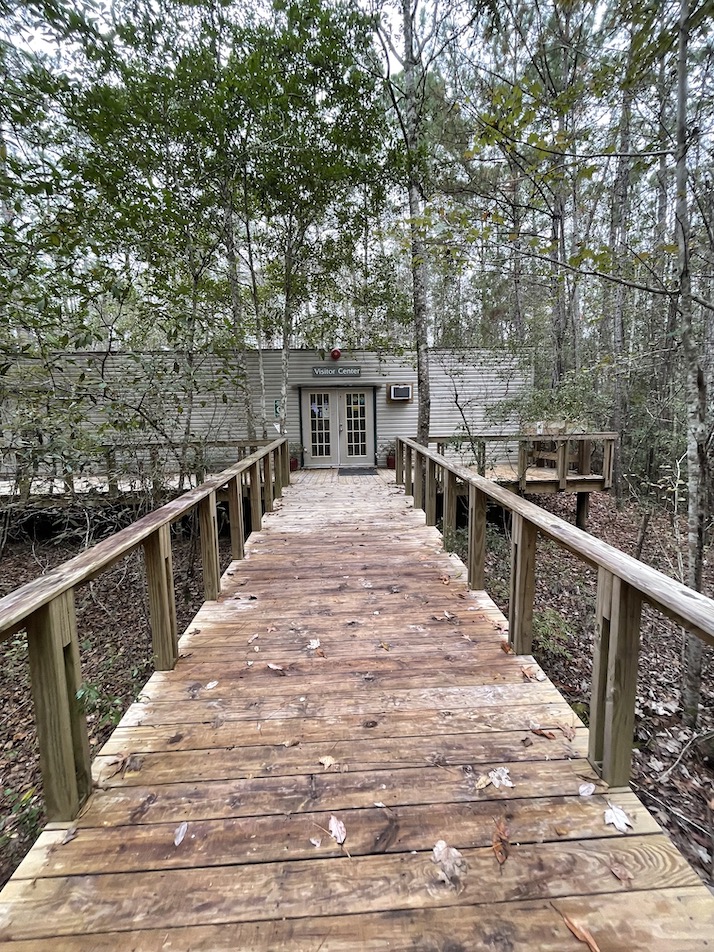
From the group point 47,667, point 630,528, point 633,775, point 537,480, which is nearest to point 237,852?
point 47,667

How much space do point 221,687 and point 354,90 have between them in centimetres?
980

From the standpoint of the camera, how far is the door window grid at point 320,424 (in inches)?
453

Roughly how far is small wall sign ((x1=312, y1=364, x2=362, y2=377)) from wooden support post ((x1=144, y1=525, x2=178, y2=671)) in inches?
375

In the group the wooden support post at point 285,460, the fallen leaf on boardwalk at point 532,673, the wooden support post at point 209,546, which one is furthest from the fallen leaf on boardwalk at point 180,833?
the wooden support post at point 285,460

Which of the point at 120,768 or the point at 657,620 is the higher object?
the point at 120,768

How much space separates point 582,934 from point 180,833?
1.08 metres

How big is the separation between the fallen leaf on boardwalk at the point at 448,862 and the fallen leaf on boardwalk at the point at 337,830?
0.26m

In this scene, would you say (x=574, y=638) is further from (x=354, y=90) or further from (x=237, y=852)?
(x=354, y=90)

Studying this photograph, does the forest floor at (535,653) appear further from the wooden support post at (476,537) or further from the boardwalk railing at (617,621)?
the boardwalk railing at (617,621)

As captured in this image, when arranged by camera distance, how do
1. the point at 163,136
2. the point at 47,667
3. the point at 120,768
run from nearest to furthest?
the point at 47,667
the point at 120,768
the point at 163,136

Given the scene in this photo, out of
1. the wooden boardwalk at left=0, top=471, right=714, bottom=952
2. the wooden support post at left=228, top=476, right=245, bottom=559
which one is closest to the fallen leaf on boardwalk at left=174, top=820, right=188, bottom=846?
the wooden boardwalk at left=0, top=471, right=714, bottom=952

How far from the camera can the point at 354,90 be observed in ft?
25.9

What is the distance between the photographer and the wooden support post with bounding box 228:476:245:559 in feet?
12.5

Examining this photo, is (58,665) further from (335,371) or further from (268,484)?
(335,371)
